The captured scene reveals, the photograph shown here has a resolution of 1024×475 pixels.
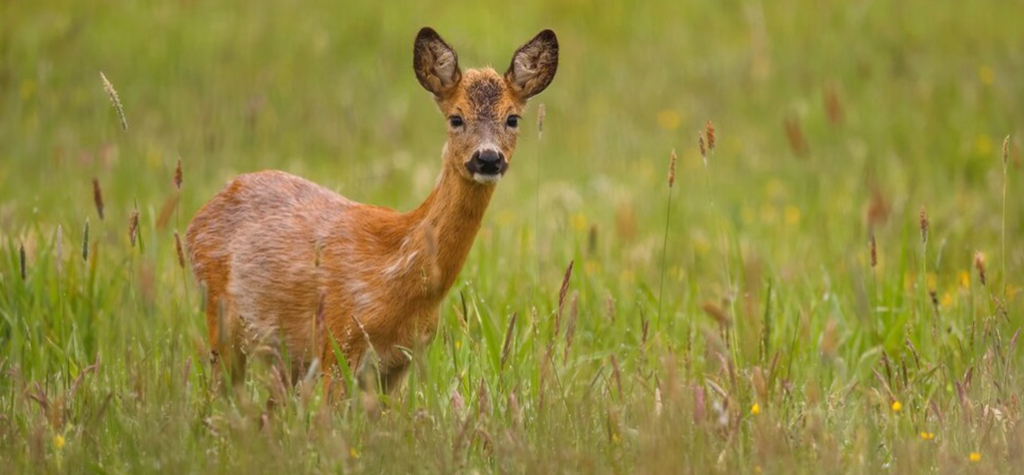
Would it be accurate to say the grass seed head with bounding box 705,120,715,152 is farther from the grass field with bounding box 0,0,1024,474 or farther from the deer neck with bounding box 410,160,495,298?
the deer neck with bounding box 410,160,495,298

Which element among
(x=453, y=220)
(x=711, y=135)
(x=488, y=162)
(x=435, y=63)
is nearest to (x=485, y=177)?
(x=488, y=162)

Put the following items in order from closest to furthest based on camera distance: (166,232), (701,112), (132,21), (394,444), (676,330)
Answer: (394,444), (676,330), (166,232), (701,112), (132,21)

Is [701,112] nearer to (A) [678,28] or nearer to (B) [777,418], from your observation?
(A) [678,28]

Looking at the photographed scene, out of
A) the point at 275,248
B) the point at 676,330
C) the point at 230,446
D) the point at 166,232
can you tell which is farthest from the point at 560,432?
the point at 166,232

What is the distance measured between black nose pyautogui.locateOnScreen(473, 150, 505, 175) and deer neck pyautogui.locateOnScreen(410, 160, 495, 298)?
6.3 inches

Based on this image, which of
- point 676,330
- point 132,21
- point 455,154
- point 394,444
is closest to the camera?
point 394,444

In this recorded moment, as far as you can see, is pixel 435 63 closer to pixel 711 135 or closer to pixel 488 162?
pixel 488 162

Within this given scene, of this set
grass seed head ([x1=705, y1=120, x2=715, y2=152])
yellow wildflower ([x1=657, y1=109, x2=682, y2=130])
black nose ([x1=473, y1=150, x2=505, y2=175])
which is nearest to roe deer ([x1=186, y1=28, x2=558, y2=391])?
black nose ([x1=473, y1=150, x2=505, y2=175])

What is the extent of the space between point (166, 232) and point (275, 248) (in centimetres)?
297

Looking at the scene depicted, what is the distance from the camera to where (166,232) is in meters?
8.59

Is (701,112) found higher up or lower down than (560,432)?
higher up

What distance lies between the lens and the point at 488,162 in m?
5.25

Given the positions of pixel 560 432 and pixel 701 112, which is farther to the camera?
pixel 701 112

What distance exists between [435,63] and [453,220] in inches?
23.4
